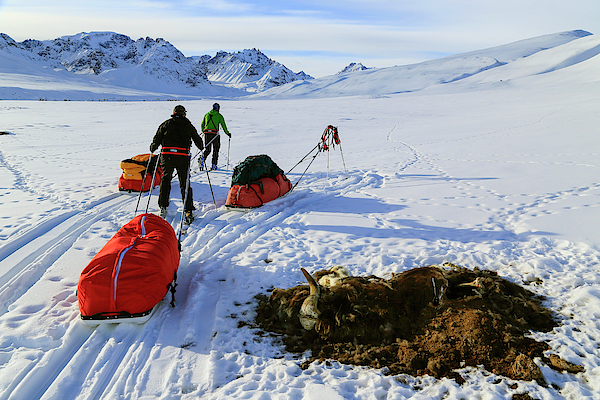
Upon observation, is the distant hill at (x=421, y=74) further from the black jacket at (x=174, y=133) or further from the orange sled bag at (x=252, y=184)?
the black jacket at (x=174, y=133)

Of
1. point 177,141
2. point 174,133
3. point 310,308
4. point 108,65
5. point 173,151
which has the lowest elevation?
point 310,308

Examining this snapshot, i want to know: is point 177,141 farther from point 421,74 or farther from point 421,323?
point 421,74

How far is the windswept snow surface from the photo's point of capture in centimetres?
276

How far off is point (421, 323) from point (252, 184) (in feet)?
14.6

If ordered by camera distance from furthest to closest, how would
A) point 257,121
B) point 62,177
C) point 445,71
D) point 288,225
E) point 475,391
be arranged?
1. point 445,71
2. point 257,121
3. point 62,177
4. point 288,225
5. point 475,391

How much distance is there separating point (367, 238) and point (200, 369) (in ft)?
10.8

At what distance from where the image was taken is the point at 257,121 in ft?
76.0

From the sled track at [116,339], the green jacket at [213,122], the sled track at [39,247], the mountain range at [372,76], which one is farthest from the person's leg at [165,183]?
the mountain range at [372,76]

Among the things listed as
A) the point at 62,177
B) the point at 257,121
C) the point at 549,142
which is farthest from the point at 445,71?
the point at 62,177

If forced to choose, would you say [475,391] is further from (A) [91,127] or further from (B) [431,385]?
(A) [91,127]

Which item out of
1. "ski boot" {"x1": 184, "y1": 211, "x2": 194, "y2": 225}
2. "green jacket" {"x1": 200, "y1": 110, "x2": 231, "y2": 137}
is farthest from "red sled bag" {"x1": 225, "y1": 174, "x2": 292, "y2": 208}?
"green jacket" {"x1": 200, "y1": 110, "x2": 231, "y2": 137}

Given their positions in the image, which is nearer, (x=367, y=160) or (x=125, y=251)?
(x=125, y=251)

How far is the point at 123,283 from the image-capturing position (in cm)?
326

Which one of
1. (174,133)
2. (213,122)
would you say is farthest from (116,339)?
(213,122)
